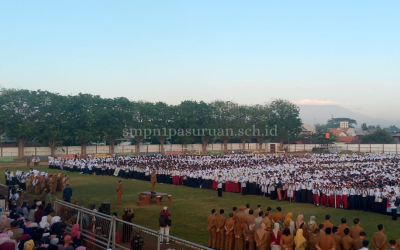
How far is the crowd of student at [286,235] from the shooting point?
8477 mm


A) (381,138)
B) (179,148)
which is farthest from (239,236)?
(381,138)

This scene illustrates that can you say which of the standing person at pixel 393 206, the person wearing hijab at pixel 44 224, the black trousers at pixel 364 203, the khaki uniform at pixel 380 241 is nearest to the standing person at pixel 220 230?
the khaki uniform at pixel 380 241

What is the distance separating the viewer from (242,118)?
7525cm

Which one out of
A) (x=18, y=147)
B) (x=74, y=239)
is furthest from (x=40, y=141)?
(x=74, y=239)

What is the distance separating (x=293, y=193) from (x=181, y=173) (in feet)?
31.3

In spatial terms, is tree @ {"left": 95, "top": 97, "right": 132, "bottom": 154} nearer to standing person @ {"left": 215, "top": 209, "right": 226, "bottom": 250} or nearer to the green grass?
the green grass

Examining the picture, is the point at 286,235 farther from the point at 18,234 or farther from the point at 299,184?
the point at 299,184

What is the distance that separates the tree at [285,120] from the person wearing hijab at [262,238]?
65883 mm

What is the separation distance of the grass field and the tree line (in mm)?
30923

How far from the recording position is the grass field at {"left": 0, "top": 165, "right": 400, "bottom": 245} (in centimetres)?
1378

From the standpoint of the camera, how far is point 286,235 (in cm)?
882

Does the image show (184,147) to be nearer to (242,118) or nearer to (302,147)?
(242,118)

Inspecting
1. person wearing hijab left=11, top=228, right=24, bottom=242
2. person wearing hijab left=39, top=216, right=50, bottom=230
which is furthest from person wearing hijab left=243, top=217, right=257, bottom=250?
person wearing hijab left=11, top=228, right=24, bottom=242

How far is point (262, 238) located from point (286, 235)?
0.78 metres
